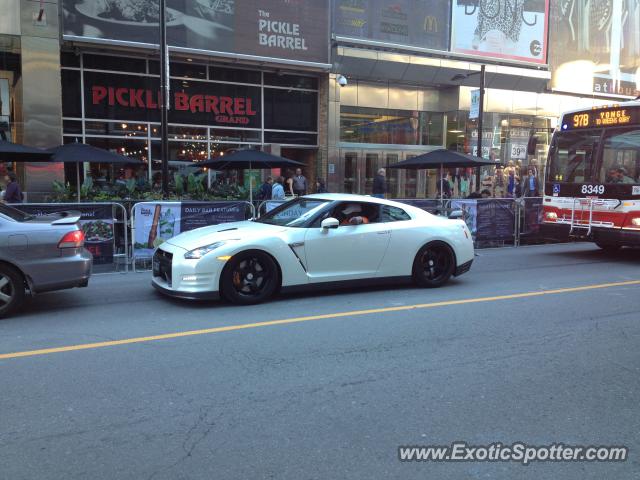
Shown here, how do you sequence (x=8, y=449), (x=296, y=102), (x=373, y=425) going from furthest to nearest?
1. (x=296, y=102)
2. (x=373, y=425)
3. (x=8, y=449)

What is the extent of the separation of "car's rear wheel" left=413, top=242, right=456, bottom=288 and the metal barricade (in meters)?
A: 5.17

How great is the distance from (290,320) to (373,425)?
2846mm

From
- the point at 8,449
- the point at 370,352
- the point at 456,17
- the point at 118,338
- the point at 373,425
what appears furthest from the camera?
the point at 456,17

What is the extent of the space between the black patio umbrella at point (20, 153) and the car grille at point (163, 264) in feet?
19.3

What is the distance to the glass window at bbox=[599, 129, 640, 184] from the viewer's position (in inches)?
423

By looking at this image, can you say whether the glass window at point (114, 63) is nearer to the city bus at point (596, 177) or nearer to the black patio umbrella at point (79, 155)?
the black patio umbrella at point (79, 155)

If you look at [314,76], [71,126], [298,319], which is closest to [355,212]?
[298,319]

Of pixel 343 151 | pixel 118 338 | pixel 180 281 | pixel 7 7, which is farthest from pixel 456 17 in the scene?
pixel 118 338

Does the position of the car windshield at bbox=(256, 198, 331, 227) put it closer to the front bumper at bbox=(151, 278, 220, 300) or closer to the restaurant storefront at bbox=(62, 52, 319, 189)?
the front bumper at bbox=(151, 278, 220, 300)

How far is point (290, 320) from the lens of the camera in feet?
21.5

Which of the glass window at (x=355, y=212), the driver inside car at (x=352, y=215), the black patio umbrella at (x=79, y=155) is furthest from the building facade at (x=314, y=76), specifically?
the driver inside car at (x=352, y=215)

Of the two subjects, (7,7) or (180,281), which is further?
(7,7)

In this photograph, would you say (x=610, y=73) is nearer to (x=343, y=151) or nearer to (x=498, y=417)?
(x=343, y=151)

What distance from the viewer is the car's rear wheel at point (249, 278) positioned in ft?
23.3
